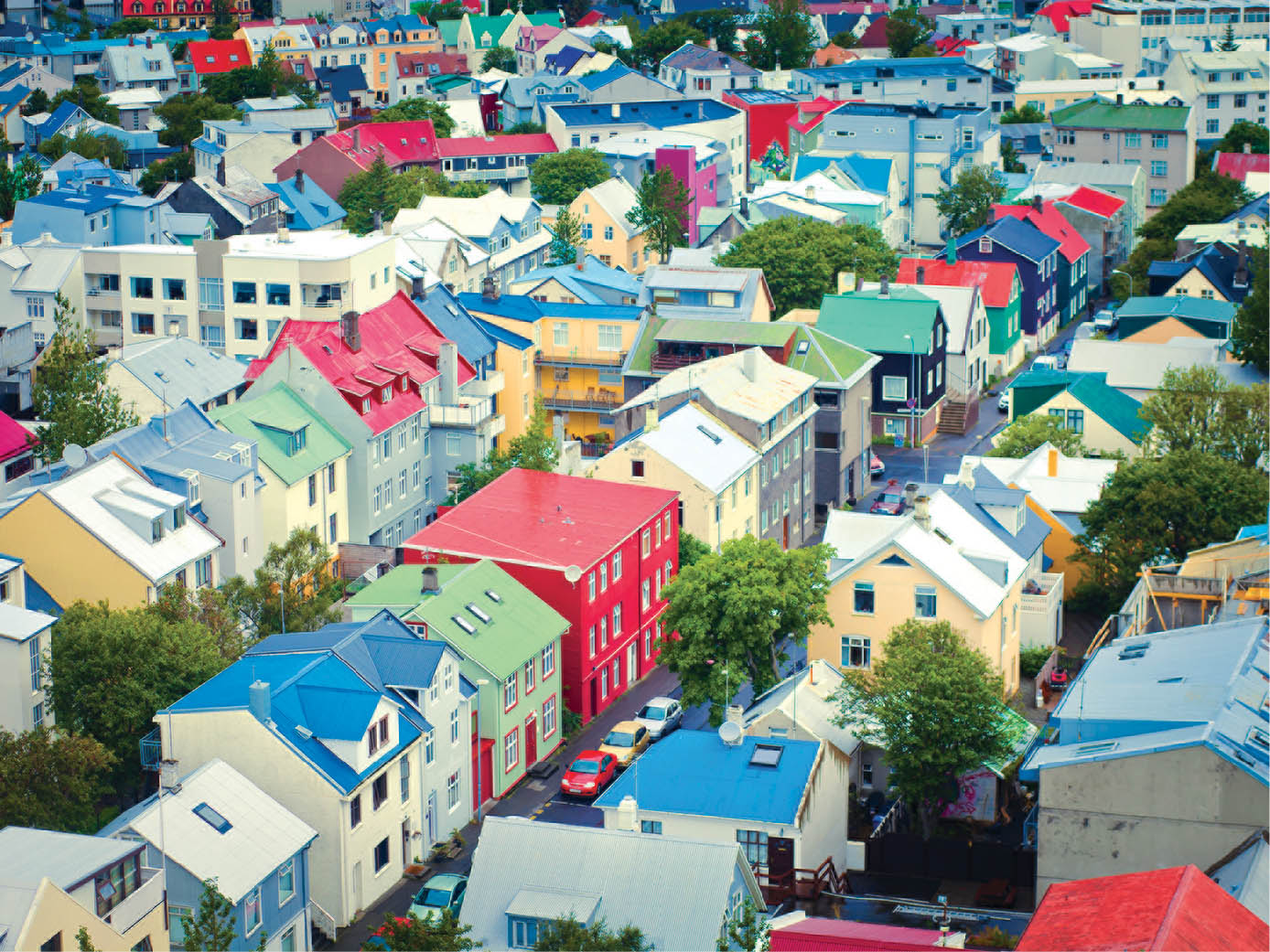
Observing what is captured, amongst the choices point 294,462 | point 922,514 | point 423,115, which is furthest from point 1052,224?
point 294,462

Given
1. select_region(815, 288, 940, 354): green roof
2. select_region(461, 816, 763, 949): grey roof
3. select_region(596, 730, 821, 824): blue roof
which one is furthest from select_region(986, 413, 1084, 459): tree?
select_region(461, 816, 763, 949): grey roof

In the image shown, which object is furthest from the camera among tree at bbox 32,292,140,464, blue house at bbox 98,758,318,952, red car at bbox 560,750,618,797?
tree at bbox 32,292,140,464

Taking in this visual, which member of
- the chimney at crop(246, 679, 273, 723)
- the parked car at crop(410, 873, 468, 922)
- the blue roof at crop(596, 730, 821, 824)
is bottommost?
the parked car at crop(410, 873, 468, 922)

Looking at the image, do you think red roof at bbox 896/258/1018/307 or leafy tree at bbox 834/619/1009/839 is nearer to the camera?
leafy tree at bbox 834/619/1009/839

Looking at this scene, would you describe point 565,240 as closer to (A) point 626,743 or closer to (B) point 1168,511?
(B) point 1168,511

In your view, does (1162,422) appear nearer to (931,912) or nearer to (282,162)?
(931,912)

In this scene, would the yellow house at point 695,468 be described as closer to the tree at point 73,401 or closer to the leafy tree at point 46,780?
the tree at point 73,401

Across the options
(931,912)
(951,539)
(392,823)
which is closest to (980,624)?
(951,539)

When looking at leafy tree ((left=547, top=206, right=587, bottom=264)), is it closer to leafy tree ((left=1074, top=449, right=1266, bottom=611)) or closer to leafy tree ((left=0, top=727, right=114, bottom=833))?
leafy tree ((left=1074, top=449, right=1266, bottom=611))
